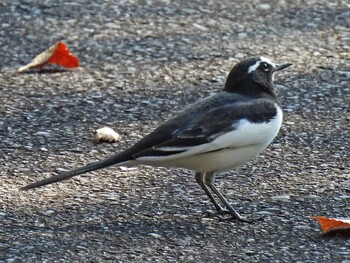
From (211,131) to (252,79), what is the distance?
0.52 metres

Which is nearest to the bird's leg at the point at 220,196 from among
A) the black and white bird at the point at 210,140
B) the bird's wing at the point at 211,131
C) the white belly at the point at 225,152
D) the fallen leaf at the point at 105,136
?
the black and white bird at the point at 210,140

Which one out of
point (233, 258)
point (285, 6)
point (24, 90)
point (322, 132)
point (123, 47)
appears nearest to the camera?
point (233, 258)

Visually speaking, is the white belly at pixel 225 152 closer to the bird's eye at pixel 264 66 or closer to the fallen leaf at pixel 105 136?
the bird's eye at pixel 264 66

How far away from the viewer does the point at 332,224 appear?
5637 millimetres

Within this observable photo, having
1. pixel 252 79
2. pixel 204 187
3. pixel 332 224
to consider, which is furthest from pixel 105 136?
pixel 332 224

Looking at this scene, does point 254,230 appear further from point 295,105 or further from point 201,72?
point 201,72

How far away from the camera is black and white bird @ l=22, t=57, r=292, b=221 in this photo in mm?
5629

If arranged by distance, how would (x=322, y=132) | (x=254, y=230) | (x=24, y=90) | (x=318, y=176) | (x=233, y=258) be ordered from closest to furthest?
1. (x=233, y=258)
2. (x=254, y=230)
3. (x=318, y=176)
4. (x=322, y=132)
5. (x=24, y=90)

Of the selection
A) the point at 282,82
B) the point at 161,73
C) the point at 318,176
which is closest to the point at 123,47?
the point at 161,73

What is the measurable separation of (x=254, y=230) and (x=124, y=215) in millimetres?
703

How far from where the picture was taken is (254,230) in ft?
18.8

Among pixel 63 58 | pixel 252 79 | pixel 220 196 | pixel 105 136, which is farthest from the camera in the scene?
pixel 63 58

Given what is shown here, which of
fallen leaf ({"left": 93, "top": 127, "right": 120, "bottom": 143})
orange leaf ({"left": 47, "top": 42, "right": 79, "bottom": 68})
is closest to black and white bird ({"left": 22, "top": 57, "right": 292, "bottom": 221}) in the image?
fallen leaf ({"left": 93, "top": 127, "right": 120, "bottom": 143})

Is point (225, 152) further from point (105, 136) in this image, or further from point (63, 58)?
point (63, 58)
